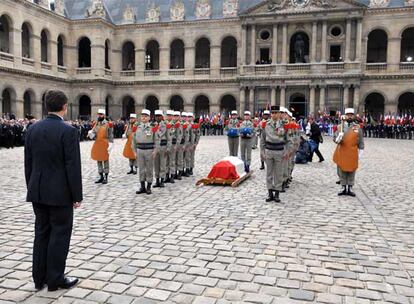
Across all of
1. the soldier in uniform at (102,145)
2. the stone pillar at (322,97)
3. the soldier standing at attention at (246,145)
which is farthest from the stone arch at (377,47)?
the soldier in uniform at (102,145)

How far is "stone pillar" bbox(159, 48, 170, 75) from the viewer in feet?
139

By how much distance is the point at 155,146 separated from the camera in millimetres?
Answer: 10875

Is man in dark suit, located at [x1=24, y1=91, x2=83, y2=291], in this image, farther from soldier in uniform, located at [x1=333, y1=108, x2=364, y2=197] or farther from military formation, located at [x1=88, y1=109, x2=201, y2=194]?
soldier in uniform, located at [x1=333, y1=108, x2=364, y2=197]

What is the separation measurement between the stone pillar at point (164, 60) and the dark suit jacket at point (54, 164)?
38749 millimetres

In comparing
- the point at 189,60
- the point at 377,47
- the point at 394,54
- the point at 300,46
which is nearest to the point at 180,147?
the point at 300,46

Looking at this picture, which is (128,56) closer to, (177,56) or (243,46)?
(177,56)

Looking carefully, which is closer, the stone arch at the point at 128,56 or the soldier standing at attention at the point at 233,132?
the soldier standing at attention at the point at 233,132

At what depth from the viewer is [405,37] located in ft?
128

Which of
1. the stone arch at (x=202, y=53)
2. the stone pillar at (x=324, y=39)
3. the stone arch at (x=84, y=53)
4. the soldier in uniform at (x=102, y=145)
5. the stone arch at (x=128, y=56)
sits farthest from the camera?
the stone arch at (x=128, y=56)

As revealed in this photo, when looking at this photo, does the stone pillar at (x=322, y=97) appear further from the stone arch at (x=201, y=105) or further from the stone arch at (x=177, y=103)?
the stone arch at (x=177, y=103)

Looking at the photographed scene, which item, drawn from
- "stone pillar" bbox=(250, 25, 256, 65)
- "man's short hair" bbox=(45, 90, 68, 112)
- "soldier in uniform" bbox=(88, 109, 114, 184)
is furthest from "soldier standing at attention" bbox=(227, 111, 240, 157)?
"stone pillar" bbox=(250, 25, 256, 65)

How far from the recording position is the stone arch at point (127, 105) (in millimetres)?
44778

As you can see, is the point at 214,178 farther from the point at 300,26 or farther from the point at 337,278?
the point at 300,26

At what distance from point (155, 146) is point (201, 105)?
110ft
